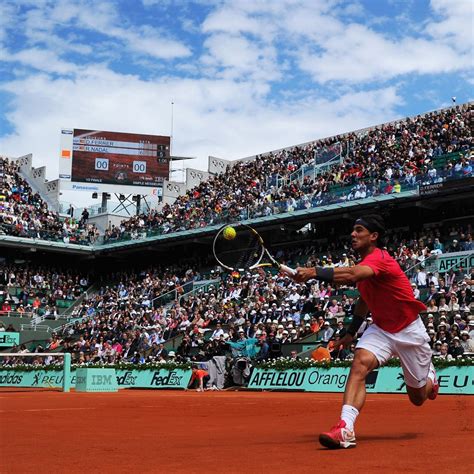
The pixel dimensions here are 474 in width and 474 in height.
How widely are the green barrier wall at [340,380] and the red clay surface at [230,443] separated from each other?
644 cm

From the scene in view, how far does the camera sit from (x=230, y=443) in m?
7.46

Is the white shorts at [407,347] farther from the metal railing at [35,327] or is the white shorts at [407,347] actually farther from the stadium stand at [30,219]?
the stadium stand at [30,219]

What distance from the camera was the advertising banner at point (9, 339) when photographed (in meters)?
41.8

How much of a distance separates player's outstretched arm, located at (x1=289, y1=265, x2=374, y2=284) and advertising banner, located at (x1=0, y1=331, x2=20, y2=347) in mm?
37794

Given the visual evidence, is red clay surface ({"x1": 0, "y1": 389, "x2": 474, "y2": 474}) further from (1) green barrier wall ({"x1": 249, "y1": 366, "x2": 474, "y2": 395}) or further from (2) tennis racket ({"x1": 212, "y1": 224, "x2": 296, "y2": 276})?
(1) green barrier wall ({"x1": 249, "y1": 366, "x2": 474, "y2": 395})

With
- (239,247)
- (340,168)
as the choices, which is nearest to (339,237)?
(340,168)

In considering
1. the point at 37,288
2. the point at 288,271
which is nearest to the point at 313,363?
the point at 288,271

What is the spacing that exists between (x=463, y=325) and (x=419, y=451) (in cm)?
1709

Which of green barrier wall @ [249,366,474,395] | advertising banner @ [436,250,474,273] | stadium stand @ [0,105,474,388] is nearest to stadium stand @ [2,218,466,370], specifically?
stadium stand @ [0,105,474,388]

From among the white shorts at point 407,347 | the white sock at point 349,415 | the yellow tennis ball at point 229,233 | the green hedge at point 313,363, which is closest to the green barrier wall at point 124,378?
the green hedge at point 313,363

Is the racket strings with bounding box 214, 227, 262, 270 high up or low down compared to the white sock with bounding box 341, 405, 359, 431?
up

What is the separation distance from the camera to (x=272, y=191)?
143ft

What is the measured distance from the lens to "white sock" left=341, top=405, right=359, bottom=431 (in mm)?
6633

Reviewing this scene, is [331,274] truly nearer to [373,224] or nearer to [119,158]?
[373,224]
